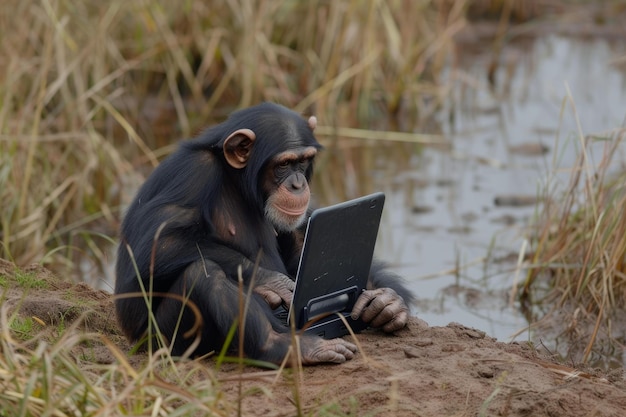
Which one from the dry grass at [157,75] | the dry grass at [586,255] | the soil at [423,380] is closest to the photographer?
the soil at [423,380]

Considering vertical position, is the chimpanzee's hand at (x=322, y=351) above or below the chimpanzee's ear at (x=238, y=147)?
below

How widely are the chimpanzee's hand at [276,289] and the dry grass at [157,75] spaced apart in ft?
12.1

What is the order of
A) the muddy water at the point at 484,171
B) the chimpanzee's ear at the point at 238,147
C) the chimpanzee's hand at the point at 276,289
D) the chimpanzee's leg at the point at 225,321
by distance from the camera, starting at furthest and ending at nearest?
the muddy water at the point at 484,171, the chimpanzee's ear at the point at 238,147, the chimpanzee's hand at the point at 276,289, the chimpanzee's leg at the point at 225,321

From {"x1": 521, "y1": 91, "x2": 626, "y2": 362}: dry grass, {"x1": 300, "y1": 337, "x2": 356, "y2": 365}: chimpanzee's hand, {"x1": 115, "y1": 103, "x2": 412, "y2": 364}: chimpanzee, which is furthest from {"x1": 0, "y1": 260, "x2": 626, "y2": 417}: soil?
{"x1": 521, "y1": 91, "x2": 626, "y2": 362}: dry grass

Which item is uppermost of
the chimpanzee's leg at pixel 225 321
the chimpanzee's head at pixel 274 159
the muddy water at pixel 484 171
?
the chimpanzee's head at pixel 274 159

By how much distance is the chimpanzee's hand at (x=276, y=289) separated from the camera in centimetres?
573

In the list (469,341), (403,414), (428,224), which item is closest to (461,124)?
(428,224)

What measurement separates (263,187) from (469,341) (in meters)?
1.38

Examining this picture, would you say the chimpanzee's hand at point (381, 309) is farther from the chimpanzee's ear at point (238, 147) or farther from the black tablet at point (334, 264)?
the chimpanzee's ear at point (238, 147)

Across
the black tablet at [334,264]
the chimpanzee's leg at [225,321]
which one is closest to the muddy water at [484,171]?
the black tablet at [334,264]

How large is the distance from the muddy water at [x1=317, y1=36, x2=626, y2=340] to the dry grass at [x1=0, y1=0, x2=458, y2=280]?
836 millimetres

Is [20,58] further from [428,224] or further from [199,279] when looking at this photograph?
[199,279]

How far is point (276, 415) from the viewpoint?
485 centimetres

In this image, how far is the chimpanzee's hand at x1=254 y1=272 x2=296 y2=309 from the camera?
573cm
